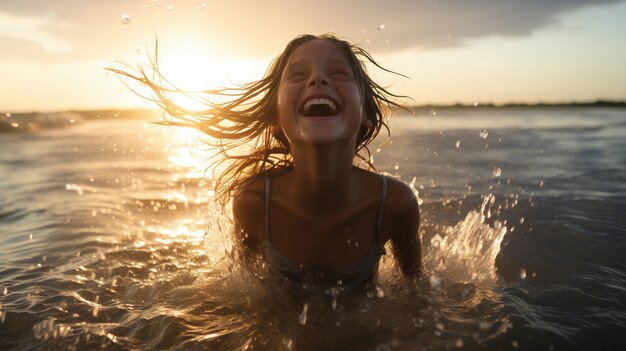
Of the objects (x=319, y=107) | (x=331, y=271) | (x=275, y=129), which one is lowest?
(x=331, y=271)

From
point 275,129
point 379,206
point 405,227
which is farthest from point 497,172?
point 275,129

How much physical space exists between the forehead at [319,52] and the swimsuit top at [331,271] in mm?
869

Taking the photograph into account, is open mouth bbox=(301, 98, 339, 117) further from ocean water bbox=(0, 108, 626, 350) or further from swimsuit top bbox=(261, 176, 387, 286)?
ocean water bbox=(0, 108, 626, 350)

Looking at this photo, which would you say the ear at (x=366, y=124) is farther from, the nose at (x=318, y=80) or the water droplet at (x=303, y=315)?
the water droplet at (x=303, y=315)

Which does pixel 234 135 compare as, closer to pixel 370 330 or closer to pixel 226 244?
pixel 226 244

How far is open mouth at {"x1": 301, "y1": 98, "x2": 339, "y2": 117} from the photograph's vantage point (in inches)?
114

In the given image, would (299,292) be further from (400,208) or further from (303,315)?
(400,208)

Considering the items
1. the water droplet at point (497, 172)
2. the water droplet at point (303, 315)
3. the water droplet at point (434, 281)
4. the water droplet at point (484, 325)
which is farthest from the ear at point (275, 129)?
the water droplet at point (497, 172)

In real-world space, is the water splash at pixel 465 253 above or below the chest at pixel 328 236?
below

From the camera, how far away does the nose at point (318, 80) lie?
2967 mm

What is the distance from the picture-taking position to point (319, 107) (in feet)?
9.83

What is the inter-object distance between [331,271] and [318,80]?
4.07 ft

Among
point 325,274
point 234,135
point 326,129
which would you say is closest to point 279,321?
point 325,274

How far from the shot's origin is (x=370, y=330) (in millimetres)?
2869
